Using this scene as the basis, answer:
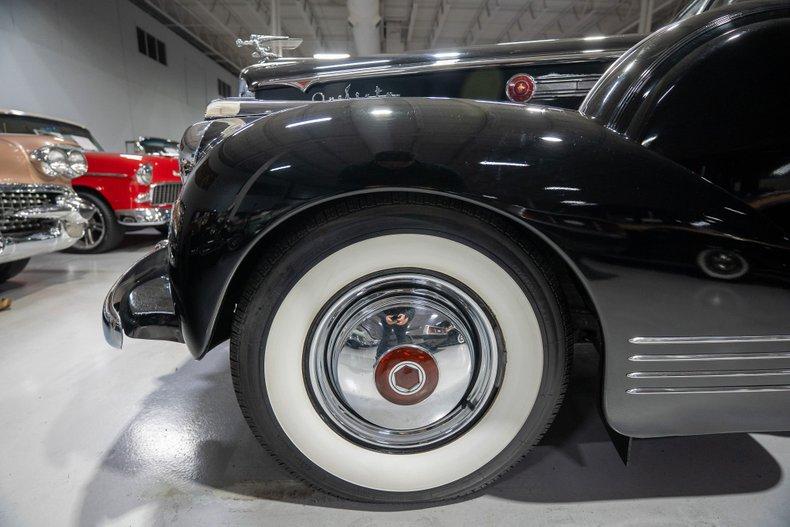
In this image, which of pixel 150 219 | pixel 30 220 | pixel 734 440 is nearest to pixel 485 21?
pixel 150 219

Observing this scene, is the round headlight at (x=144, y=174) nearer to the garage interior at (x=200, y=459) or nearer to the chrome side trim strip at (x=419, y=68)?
the garage interior at (x=200, y=459)

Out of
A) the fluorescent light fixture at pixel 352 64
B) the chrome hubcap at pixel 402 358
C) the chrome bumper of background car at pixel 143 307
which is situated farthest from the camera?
the fluorescent light fixture at pixel 352 64

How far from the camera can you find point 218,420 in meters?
1.36

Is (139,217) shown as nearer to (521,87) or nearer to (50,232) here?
(50,232)

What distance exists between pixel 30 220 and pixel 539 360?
3.34 metres

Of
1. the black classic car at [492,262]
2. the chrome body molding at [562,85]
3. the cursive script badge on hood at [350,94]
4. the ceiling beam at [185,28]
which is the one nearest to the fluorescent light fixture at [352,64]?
the cursive script badge on hood at [350,94]

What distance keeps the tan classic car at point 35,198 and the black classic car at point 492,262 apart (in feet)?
8.07

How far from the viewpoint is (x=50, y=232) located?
283 centimetres

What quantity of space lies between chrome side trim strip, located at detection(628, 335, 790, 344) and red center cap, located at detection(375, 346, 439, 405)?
428 mm

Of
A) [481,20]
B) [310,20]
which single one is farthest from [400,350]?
[481,20]

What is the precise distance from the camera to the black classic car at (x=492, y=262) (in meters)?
0.83

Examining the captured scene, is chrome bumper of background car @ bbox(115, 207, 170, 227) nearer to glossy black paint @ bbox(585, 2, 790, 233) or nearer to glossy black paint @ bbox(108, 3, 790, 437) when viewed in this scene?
glossy black paint @ bbox(108, 3, 790, 437)

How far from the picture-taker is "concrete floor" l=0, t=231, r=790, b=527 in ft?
→ 3.17

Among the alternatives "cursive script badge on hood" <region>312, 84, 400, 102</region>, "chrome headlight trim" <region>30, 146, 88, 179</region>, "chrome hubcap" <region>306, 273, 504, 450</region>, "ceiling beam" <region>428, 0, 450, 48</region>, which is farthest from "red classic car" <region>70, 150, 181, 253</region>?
"ceiling beam" <region>428, 0, 450, 48</region>
